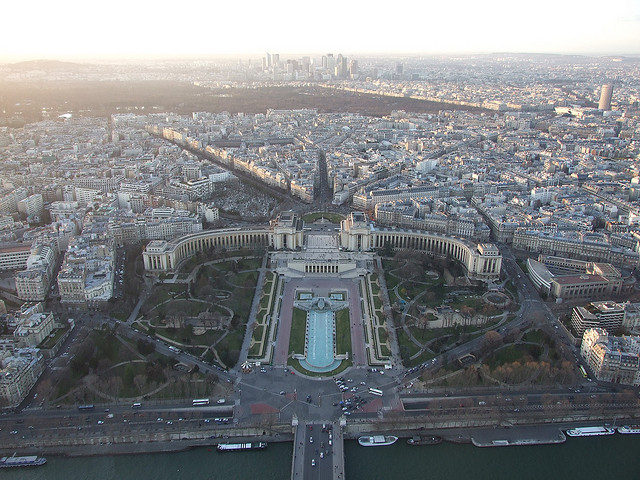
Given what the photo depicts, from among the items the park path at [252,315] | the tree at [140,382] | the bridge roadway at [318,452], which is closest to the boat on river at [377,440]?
the bridge roadway at [318,452]

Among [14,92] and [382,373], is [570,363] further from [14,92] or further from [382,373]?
[14,92]

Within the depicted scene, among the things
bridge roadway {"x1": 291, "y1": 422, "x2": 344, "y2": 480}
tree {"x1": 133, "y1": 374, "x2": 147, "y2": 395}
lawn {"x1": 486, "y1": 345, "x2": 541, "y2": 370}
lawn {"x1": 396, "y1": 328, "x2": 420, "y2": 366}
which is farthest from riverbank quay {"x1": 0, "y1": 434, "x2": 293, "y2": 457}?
lawn {"x1": 486, "y1": 345, "x2": 541, "y2": 370}

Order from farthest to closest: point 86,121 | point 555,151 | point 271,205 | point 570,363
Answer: point 86,121
point 555,151
point 271,205
point 570,363

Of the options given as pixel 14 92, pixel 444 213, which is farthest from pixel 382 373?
pixel 14 92

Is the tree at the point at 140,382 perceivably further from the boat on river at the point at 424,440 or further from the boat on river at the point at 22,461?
the boat on river at the point at 424,440

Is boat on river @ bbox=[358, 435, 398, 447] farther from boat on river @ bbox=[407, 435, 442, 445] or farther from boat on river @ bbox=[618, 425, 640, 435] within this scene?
boat on river @ bbox=[618, 425, 640, 435]

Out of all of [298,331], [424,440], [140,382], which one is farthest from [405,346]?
[140,382]
